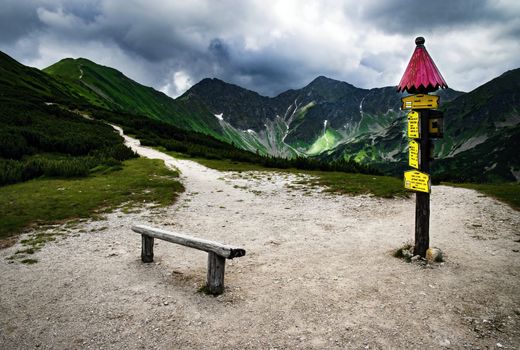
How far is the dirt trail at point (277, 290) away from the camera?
547 cm

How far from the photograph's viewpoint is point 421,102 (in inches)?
330

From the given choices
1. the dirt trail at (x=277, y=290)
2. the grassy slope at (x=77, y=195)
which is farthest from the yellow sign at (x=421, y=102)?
the grassy slope at (x=77, y=195)

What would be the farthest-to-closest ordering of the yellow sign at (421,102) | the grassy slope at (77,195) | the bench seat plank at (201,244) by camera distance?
the grassy slope at (77,195) < the yellow sign at (421,102) < the bench seat plank at (201,244)

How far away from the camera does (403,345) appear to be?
16.7 feet

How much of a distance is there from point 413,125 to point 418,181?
1.60 metres

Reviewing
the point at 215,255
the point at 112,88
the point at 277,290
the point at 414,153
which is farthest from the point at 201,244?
the point at 112,88

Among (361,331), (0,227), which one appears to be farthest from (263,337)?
(0,227)

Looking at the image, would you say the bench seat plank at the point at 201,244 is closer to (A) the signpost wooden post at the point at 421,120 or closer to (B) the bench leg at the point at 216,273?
(B) the bench leg at the point at 216,273

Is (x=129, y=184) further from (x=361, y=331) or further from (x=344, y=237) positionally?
(x=361, y=331)

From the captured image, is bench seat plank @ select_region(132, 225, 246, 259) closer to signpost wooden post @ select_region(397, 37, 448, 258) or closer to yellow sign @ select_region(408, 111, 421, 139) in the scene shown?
signpost wooden post @ select_region(397, 37, 448, 258)

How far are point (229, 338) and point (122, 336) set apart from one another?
1.99m

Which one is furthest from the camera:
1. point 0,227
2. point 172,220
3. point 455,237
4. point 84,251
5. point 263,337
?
point 172,220

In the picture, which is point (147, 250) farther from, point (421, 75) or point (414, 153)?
point (421, 75)

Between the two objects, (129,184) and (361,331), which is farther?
(129,184)
